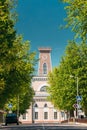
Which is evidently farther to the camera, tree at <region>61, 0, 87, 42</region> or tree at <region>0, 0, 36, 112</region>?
tree at <region>0, 0, 36, 112</region>

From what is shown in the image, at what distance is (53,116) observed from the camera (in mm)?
155750

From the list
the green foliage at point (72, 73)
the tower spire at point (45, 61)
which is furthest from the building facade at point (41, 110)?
the green foliage at point (72, 73)

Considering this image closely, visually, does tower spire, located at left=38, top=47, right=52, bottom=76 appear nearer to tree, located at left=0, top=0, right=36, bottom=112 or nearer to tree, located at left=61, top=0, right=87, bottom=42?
tree, located at left=0, top=0, right=36, bottom=112

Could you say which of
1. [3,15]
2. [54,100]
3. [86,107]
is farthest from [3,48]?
[54,100]

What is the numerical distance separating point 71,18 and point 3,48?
12665mm

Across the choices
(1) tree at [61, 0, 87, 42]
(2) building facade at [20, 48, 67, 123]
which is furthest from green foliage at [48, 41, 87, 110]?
(2) building facade at [20, 48, 67, 123]

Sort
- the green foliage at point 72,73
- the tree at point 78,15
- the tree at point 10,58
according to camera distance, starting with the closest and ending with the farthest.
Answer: the tree at point 78,15 → the tree at point 10,58 → the green foliage at point 72,73

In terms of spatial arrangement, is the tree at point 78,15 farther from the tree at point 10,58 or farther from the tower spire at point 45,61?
the tower spire at point 45,61

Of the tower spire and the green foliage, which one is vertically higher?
the tower spire

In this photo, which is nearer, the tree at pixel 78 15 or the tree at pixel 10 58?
the tree at pixel 78 15

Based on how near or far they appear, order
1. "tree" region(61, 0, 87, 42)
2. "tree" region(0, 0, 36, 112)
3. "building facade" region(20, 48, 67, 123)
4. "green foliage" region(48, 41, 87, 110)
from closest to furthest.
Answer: "tree" region(61, 0, 87, 42) < "tree" region(0, 0, 36, 112) < "green foliage" region(48, 41, 87, 110) < "building facade" region(20, 48, 67, 123)

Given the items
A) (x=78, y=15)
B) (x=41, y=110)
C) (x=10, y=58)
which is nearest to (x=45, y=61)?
(x=41, y=110)

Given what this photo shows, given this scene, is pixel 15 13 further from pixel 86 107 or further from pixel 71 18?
pixel 86 107

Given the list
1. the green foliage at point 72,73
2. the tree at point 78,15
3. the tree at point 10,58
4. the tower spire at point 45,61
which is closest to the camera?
the tree at point 78,15
